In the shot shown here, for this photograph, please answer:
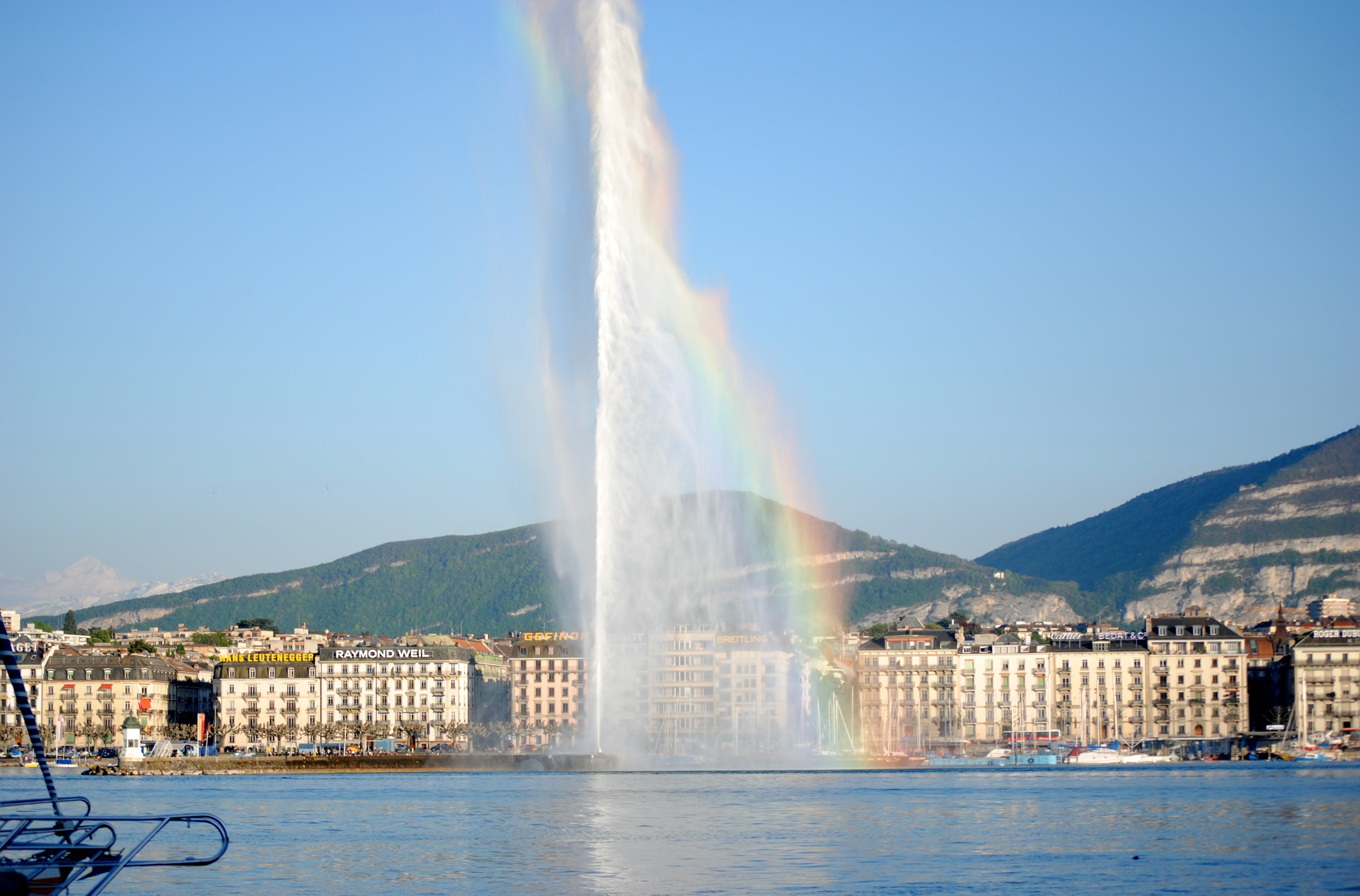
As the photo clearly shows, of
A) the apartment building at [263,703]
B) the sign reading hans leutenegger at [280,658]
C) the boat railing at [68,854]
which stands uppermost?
the boat railing at [68,854]

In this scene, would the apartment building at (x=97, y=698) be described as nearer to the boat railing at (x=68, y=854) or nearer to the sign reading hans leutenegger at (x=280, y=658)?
the sign reading hans leutenegger at (x=280, y=658)

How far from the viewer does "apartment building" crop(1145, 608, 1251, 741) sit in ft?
484

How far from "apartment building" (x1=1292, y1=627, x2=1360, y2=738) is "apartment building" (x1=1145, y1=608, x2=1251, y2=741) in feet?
16.5

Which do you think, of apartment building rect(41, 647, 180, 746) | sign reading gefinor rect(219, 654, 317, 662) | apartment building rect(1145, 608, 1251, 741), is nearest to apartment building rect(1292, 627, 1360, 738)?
apartment building rect(1145, 608, 1251, 741)

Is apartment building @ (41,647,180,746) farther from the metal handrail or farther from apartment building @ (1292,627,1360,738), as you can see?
the metal handrail

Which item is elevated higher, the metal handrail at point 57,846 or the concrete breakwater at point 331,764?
the metal handrail at point 57,846

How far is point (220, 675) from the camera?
162m

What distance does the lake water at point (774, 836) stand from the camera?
46.1m

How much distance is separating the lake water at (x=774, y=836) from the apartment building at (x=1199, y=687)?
4390cm

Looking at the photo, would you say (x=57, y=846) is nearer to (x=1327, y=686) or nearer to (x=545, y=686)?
(x=1327, y=686)

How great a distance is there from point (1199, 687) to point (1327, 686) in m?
10.5

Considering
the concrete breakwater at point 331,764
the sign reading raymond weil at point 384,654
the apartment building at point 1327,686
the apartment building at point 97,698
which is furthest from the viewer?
the sign reading raymond weil at point 384,654

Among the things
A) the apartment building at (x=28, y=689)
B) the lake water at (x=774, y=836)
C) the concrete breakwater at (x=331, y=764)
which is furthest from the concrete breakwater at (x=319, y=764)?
the lake water at (x=774, y=836)


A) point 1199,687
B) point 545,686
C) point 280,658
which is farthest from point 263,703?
point 1199,687
